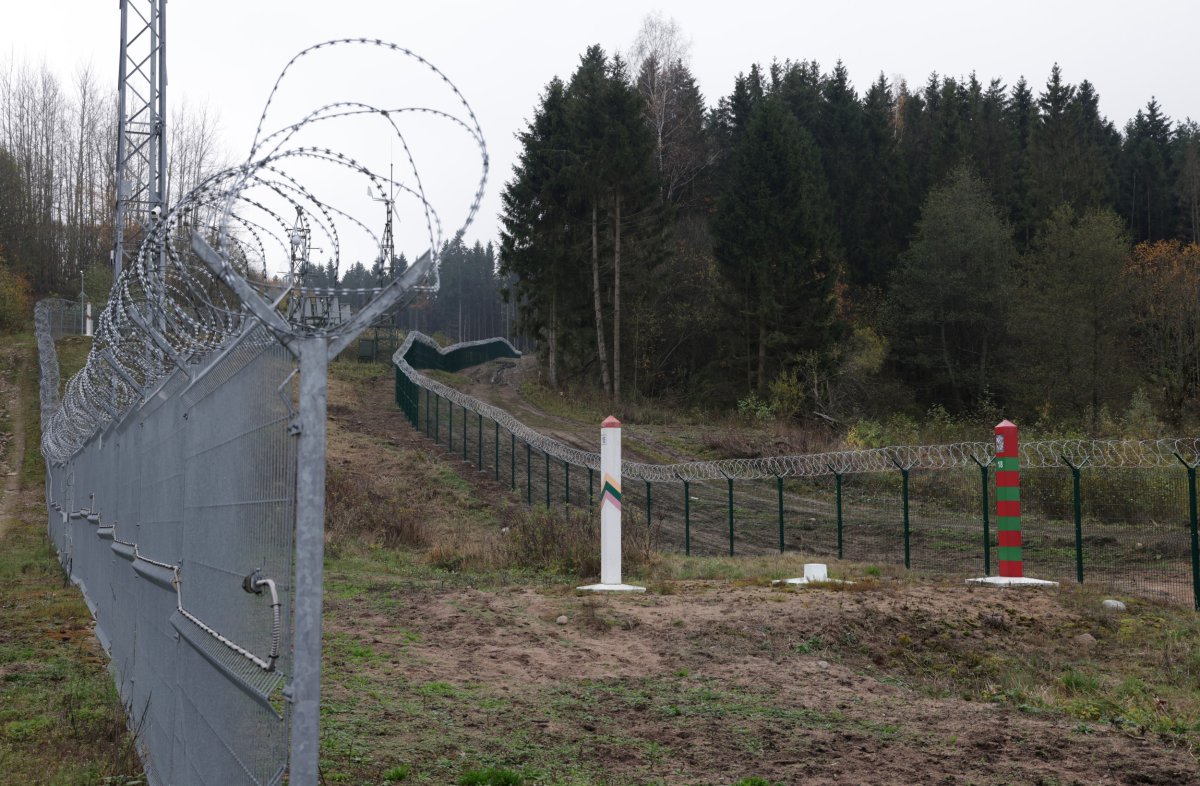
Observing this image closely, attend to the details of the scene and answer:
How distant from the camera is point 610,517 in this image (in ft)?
46.9

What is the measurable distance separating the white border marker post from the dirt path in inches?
514

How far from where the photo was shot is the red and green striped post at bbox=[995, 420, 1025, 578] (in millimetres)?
13664

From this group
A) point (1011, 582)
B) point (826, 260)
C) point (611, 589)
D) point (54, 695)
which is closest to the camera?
point (54, 695)

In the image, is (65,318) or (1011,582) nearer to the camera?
(1011,582)

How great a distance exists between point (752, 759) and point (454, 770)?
1.56 meters

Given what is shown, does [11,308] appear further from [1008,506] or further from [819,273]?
[1008,506]

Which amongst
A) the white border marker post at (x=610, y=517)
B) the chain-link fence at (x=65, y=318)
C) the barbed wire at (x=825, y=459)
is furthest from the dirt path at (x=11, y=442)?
the white border marker post at (x=610, y=517)

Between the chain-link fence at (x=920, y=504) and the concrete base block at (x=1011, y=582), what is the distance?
80 centimetres

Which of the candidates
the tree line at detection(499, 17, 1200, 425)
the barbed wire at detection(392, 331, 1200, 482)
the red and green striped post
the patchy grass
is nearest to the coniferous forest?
the tree line at detection(499, 17, 1200, 425)

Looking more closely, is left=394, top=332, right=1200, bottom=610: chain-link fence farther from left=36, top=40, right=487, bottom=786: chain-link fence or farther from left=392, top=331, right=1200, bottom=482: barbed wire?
left=36, top=40, right=487, bottom=786: chain-link fence

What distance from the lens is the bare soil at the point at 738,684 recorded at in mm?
6047

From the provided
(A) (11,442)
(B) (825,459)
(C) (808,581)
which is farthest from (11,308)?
(C) (808,581)

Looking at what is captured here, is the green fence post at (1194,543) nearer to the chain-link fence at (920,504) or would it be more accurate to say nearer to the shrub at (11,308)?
the chain-link fence at (920,504)

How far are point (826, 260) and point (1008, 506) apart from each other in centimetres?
3617
